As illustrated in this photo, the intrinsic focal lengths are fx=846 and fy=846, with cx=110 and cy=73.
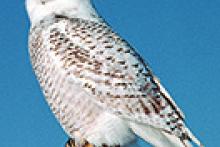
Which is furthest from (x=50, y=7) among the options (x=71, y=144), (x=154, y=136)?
(x=154, y=136)

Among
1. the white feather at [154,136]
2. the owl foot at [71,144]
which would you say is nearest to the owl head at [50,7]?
the owl foot at [71,144]

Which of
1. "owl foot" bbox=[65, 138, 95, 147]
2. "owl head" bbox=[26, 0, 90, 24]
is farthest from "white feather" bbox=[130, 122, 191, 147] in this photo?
"owl head" bbox=[26, 0, 90, 24]

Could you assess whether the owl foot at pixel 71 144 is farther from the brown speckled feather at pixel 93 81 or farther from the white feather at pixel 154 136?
the white feather at pixel 154 136

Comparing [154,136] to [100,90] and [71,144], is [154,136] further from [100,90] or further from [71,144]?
[71,144]

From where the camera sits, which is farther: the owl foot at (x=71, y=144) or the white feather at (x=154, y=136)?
the owl foot at (x=71, y=144)

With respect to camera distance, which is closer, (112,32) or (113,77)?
(113,77)

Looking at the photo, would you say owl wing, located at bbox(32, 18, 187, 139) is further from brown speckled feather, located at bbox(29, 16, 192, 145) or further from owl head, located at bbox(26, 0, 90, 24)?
owl head, located at bbox(26, 0, 90, 24)

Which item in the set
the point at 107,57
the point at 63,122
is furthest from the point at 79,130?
the point at 107,57

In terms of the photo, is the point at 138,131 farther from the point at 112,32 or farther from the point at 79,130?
the point at 112,32
